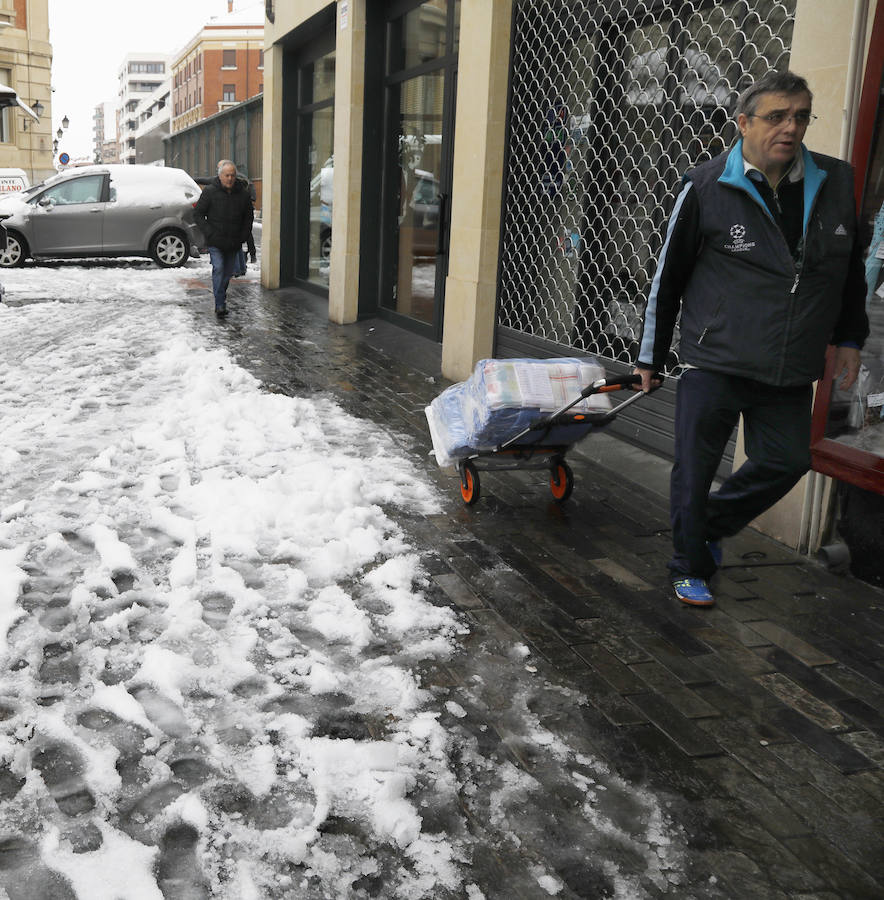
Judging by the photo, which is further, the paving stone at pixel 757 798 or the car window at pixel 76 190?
the car window at pixel 76 190

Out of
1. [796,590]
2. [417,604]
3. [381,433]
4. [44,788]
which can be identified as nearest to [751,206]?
[796,590]

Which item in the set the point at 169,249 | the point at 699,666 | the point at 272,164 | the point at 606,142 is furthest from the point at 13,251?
the point at 699,666

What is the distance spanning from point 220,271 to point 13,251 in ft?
27.5

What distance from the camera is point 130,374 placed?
8.80 meters

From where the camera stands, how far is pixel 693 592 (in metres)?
4.21

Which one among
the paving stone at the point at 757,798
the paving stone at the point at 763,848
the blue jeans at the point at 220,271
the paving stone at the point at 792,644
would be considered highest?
the blue jeans at the point at 220,271

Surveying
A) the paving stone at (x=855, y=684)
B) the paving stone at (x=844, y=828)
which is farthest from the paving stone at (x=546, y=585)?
the paving stone at (x=844, y=828)

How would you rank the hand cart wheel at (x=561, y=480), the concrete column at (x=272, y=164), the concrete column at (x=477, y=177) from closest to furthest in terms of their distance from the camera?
1. the hand cart wheel at (x=561, y=480)
2. the concrete column at (x=477, y=177)
3. the concrete column at (x=272, y=164)

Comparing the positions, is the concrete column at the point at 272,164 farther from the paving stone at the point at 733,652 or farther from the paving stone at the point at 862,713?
the paving stone at the point at 862,713

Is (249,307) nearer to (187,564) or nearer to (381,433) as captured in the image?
(381,433)

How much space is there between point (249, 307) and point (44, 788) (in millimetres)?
11921

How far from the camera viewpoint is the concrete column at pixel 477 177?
8188 mm

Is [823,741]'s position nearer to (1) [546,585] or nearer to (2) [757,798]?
(2) [757,798]

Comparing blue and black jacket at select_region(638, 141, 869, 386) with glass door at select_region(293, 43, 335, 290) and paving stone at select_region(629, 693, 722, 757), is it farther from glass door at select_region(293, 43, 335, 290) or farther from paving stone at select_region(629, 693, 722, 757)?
glass door at select_region(293, 43, 335, 290)
